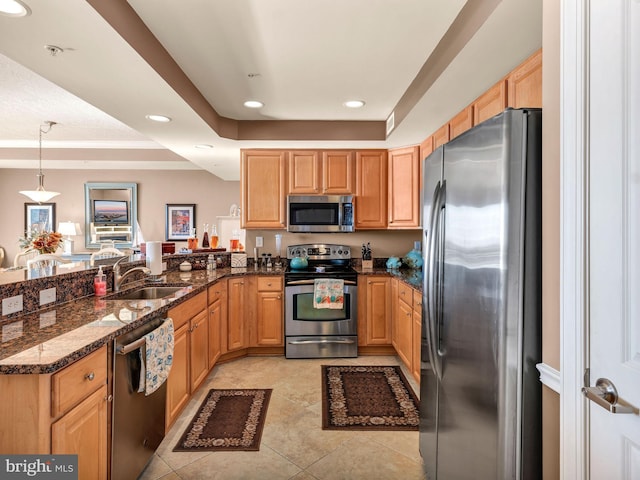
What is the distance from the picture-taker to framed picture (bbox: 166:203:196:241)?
6.61m

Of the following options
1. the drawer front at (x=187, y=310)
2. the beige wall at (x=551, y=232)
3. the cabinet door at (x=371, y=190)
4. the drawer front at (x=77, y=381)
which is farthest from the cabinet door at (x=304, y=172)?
the beige wall at (x=551, y=232)

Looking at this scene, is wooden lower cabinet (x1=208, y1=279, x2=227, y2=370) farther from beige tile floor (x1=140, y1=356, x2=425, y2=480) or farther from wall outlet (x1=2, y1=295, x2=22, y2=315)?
wall outlet (x1=2, y1=295, x2=22, y2=315)

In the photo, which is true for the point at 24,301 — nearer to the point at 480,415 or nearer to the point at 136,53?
the point at 136,53

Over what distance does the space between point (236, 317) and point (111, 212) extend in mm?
4337

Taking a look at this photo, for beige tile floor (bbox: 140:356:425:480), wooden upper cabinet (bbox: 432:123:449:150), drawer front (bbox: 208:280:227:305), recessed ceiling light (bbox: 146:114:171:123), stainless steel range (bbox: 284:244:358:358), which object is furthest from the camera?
stainless steel range (bbox: 284:244:358:358)

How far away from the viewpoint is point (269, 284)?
379 cm

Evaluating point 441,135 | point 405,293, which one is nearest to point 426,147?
point 441,135

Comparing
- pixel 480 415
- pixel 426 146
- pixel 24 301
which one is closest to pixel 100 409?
pixel 24 301

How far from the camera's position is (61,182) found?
21.6 feet

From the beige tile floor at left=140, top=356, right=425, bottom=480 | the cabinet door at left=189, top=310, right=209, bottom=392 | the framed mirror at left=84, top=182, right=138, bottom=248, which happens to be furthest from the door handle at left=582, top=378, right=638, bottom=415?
the framed mirror at left=84, top=182, right=138, bottom=248

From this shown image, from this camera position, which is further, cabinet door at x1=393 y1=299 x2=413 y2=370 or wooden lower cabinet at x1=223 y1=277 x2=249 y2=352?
wooden lower cabinet at x1=223 y1=277 x2=249 y2=352

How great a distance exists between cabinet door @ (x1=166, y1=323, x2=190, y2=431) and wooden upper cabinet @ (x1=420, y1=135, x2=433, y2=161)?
8.59 ft

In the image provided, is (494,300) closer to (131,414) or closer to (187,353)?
(131,414)

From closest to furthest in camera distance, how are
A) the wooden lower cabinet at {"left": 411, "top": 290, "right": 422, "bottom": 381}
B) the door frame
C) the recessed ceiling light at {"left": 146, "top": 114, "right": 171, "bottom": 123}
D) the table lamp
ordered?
the door frame → the wooden lower cabinet at {"left": 411, "top": 290, "right": 422, "bottom": 381} → the recessed ceiling light at {"left": 146, "top": 114, "right": 171, "bottom": 123} → the table lamp
